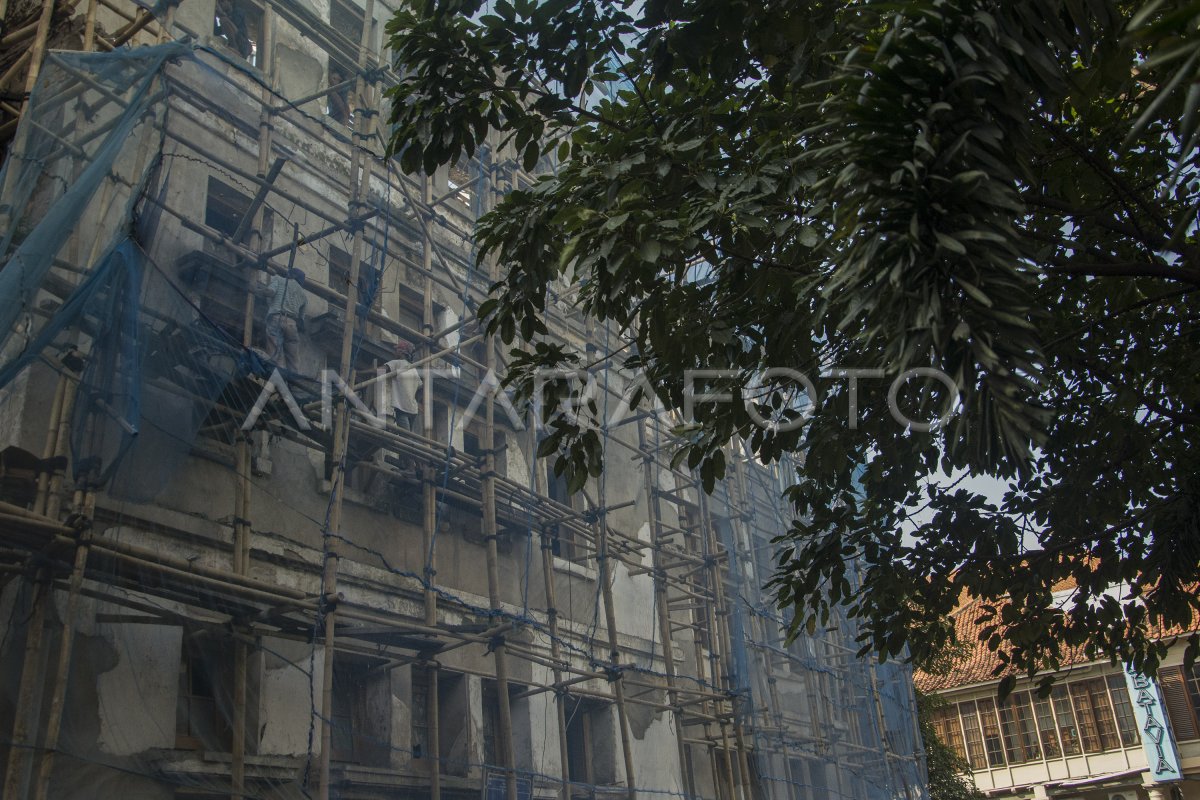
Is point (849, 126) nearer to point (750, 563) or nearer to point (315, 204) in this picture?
point (315, 204)

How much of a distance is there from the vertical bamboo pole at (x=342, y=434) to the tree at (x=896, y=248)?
3.27 m

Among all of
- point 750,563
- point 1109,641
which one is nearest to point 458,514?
point 1109,641

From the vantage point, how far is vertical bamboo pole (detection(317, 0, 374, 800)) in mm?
8930

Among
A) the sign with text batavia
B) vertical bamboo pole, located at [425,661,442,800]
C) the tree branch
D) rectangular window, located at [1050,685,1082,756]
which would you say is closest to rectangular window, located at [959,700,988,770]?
rectangular window, located at [1050,685,1082,756]

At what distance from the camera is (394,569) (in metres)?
10.4

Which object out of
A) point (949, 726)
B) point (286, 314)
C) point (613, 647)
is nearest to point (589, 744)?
point (613, 647)

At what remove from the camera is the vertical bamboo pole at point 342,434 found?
8930 millimetres

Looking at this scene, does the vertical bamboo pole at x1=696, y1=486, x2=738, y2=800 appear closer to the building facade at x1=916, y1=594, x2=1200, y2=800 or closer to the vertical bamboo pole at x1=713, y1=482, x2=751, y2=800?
the vertical bamboo pole at x1=713, y1=482, x2=751, y2=800

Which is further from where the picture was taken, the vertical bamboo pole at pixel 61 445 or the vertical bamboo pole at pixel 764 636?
the vertical bamboo pole at pixel 764 636

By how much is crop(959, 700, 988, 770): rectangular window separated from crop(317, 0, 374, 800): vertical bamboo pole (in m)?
26.3

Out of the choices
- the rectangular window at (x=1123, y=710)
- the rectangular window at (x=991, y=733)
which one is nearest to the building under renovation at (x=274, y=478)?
the rectangular window at (x=1123, y=710)

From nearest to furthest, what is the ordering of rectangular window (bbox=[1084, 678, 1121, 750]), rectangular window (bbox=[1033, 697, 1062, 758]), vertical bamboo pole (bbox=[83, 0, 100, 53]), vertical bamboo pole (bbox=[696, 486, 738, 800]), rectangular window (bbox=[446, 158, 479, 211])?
vertical bamboo pole (bbox=[83, 0, 100, 53]), rectangular window (bbox=[446, 158, 479, 211]), vertical bamboo pole (bbox=[696, 486, 738, 800]), rectangular window (bbox=[1084, 678, 1121, 750]), rectangular window (bbox=[1033, 697, 1062, 758])

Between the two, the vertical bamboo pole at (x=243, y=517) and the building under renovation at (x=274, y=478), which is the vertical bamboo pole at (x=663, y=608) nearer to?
the building under renovation at (x=274, y=478)

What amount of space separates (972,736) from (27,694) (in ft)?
97.9
